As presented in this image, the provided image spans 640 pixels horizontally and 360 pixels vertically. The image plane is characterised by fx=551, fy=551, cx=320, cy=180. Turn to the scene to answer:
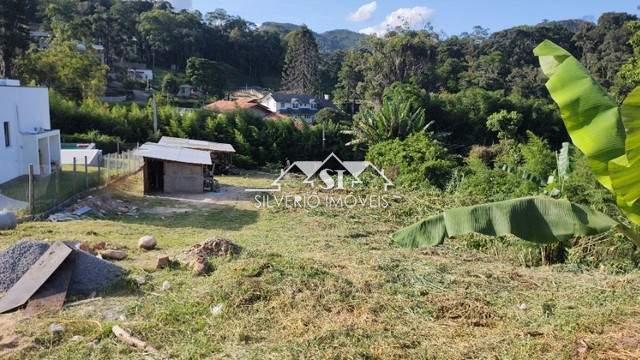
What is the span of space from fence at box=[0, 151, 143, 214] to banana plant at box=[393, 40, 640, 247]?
940 centimetres

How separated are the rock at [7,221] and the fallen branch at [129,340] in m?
6.34

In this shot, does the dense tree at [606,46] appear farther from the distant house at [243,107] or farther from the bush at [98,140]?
the bush at [98,140]

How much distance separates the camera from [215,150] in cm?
2100

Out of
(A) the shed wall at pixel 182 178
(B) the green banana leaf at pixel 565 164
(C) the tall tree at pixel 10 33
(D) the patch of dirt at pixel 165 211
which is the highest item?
(C) the tall tree at pixel 10 33

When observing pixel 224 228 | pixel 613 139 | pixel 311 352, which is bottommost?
pixel 224 228

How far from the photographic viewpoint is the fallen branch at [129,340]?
4.82m

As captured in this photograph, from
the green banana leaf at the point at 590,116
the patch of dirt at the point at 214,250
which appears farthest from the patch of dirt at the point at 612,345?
the patch of dirt at the point at 214,250

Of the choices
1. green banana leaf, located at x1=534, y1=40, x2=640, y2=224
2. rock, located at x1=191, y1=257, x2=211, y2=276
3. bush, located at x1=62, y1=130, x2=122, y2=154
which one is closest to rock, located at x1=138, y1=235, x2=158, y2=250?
rock, located at x1=191, y1=257, x2=211, y2=276

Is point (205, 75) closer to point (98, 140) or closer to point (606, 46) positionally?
point (98, 140)

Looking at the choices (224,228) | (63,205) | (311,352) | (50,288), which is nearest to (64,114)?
(63,205)

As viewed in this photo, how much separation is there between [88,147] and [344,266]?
1897cm

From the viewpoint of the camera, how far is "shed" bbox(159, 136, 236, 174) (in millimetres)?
20959

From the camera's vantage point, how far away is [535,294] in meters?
5.95

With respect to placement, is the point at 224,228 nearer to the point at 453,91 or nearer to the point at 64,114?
the point at 64,114
